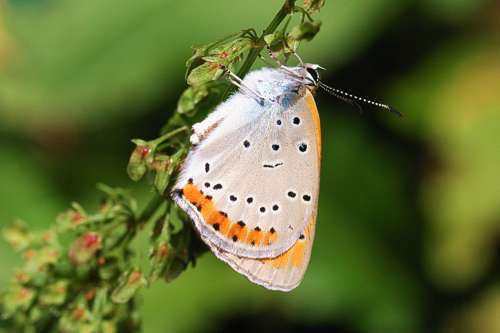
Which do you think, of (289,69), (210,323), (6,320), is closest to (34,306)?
(6,320)

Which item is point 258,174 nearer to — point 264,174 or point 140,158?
point 264,174

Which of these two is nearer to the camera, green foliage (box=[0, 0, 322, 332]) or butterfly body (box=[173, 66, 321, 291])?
green foliage (box=[0, 0, 322, 332])

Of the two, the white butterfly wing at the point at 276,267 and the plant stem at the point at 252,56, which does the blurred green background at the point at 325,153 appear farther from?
the plant stem at the point at 252,56

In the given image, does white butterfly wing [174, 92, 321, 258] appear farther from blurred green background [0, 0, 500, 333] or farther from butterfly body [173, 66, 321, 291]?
blurred green background [0, 0, 500, 333]

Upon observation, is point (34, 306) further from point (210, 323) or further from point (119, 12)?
point (119, 12)

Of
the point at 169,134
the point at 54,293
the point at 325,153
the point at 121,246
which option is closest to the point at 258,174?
the point at 169,134

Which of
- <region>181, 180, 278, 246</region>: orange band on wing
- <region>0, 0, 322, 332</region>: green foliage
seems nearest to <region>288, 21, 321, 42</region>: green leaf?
<region>0, 0, 322, 332</region>: green foliage

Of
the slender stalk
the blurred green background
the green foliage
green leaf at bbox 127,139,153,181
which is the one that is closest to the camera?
the slender stalk
